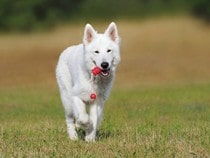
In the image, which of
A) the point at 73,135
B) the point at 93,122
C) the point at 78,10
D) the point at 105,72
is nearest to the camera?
the point at 105,72

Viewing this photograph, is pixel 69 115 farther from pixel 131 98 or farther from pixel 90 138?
pixel 131 98

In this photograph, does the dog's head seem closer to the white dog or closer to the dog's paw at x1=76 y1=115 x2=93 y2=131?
the white dog

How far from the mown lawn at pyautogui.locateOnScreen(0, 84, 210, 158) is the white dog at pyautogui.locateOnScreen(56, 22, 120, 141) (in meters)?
0.35

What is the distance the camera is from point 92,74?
31.2 feet

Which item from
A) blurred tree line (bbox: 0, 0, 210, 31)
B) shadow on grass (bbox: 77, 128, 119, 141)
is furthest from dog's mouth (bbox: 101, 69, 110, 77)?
blurred tree line (bbox: 0, 0, 210, 31)

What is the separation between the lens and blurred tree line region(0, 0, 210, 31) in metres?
27.7

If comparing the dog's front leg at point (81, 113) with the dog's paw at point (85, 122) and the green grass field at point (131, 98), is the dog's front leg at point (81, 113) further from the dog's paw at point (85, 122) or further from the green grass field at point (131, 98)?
the green grass field at point (131, 98)

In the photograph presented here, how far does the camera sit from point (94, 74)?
949 centimetres

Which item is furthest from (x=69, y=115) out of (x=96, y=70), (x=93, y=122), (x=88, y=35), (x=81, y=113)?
(x=88, y=35)

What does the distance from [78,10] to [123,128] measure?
19.5m

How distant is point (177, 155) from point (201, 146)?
0.70 metres

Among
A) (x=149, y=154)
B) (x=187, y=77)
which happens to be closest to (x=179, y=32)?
(x=187, y=77)

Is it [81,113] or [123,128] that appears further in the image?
[123,128]

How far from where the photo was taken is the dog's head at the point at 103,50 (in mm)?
9281
